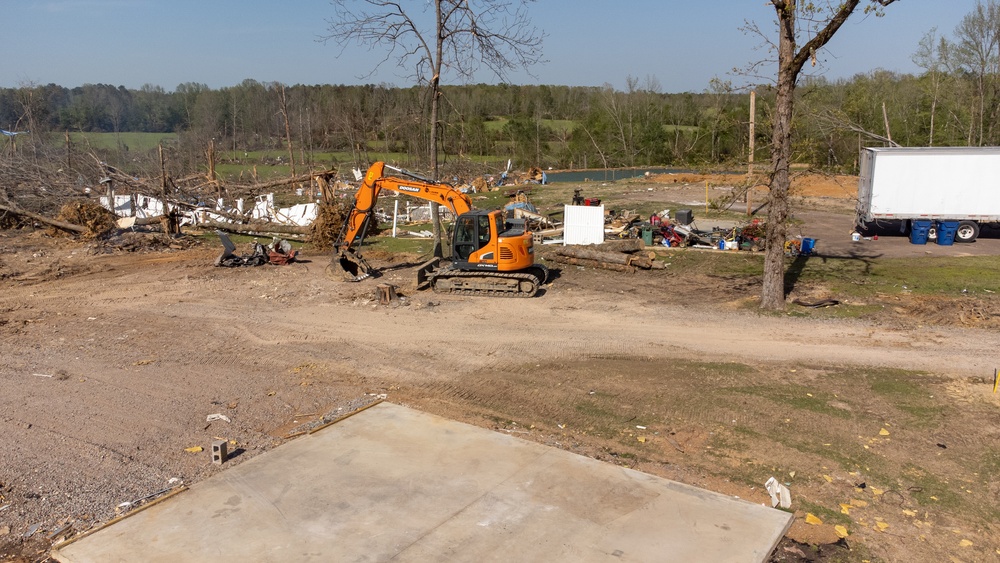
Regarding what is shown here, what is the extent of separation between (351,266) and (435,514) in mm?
12736

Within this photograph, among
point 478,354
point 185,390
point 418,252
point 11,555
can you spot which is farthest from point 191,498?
point 418,252

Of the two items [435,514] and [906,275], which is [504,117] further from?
[435,514]

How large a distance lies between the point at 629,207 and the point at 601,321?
58.6 feet

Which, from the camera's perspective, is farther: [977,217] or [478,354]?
[977,217]

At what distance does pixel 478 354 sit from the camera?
12641 millimetres

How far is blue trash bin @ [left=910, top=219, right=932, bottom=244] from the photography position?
22.9 meters

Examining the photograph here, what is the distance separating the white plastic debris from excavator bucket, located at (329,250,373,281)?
12971 millimetres

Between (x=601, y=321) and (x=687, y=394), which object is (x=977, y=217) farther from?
(x=687, y=394)

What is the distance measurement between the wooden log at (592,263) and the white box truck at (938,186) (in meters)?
9.34

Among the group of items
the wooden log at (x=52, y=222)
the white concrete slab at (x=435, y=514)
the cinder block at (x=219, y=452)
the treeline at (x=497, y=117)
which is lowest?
the white concrete slab at (x=435, y=514)

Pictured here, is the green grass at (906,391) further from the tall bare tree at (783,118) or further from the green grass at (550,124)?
the green grass at (550,124)

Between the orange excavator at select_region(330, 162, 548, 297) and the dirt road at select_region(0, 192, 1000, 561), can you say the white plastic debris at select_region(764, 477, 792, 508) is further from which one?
the orange excavator at select_region(330, 162, 548, 297)

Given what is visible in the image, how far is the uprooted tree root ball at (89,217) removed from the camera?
24.3 meters

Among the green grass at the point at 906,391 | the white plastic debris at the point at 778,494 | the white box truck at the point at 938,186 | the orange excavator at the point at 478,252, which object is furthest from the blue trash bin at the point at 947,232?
the white plastic debris at the point at 778,494
